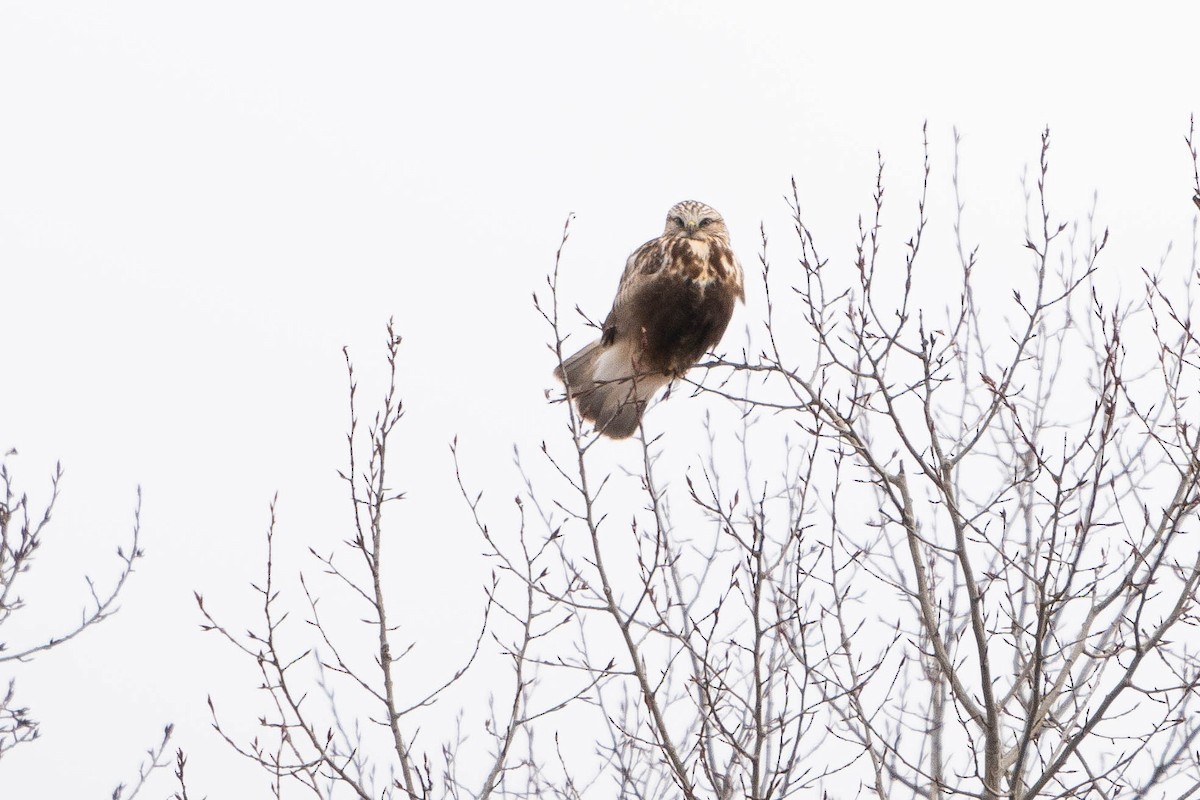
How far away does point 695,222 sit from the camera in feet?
21.3

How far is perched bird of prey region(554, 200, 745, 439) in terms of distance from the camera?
20.5 feet

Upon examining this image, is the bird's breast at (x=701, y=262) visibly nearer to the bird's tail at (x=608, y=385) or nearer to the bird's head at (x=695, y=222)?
the bird's head at (x=695, y=222)

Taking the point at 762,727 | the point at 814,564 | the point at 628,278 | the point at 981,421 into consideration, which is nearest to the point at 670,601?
the point at 814,564

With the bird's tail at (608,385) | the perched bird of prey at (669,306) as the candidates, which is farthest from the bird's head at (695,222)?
the bird's tail at (608,385)

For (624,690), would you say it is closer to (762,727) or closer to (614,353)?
(614,353)

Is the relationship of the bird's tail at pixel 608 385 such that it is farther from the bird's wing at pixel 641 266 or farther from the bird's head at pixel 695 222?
the bird's head at pixel 695 222

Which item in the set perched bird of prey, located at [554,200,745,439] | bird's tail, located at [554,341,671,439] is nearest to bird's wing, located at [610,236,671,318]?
perched bird of prey, located at [554,200,745,439]

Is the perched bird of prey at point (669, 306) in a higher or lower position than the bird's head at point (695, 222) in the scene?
lower

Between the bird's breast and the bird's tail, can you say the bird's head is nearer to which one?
A: the bird's breast

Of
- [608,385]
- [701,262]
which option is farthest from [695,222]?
[608,385]

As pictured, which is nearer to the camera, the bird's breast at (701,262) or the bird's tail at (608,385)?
the bird's breast at (701,262)

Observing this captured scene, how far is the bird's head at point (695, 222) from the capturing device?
6469 mm

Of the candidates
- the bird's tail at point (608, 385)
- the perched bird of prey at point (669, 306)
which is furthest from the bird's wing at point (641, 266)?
the bird's tail at point (608, 385)

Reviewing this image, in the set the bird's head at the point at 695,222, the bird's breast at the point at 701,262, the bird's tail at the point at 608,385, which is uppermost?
the bird's head at the point at 695,222
